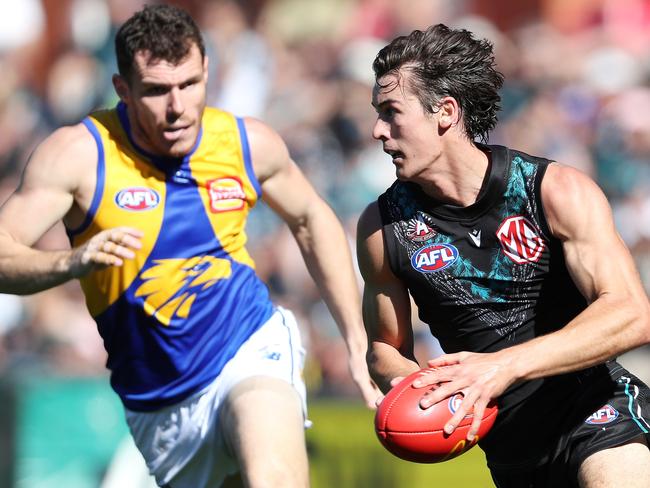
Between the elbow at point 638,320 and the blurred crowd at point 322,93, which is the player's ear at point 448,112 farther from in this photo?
the blurred crowd at point 322,93

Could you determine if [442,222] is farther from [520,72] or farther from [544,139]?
[520,72]

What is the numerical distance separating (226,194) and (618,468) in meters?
2.34

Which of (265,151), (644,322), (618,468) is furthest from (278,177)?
(618,468)

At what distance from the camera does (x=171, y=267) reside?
17.5ft

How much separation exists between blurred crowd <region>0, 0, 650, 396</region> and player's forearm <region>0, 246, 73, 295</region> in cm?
462

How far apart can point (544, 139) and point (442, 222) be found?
235 inches

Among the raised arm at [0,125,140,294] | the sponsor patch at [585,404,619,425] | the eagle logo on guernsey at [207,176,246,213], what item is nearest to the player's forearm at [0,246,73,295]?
the raised arm at [0,125,140,294]

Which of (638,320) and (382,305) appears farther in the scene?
(382,305)

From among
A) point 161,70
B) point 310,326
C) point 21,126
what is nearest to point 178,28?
point 161,70

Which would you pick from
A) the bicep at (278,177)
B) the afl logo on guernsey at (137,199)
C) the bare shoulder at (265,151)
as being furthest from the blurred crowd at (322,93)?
the afl logo on guernsey at (137,199)

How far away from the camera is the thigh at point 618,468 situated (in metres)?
4.19

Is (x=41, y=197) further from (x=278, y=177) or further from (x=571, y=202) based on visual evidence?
(x=571, y=202)

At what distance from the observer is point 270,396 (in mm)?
5035

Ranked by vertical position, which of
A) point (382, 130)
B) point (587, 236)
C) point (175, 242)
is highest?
point (382, 130)
